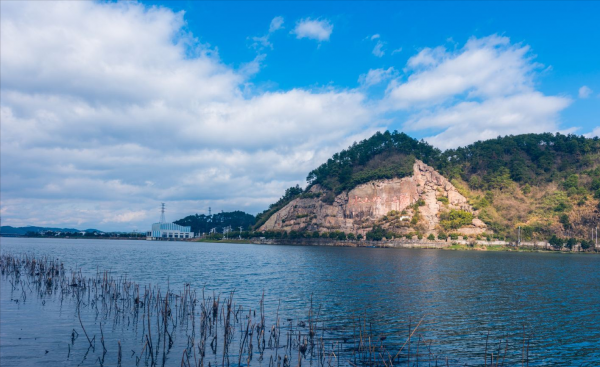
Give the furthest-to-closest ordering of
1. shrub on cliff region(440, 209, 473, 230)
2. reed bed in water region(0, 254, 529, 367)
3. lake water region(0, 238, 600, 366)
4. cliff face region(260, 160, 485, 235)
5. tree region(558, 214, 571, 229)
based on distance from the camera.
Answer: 1. cliff face region(260, 160, 485, 235)
2. shrub on cliff region(440, 209, 473, 230)
3. tree region(558, 214, 571, 229)
4. lake water region(0, 238, 600, 366)
5. reed bed in water region(0, 254, 529, 367)

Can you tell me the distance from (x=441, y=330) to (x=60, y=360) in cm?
2139

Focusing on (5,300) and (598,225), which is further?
(598,225)

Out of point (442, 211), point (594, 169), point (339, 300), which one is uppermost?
point (594, 169)

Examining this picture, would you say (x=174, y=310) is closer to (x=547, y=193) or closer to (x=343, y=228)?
(x=343, y=228)

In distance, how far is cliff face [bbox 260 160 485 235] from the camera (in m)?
172

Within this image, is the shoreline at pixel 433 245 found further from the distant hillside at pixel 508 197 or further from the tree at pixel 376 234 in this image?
the distant hillside at pixel 508 197

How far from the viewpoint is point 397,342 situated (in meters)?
22.3

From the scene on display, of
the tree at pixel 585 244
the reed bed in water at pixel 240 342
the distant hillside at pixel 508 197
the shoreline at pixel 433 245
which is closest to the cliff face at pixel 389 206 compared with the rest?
the distant hillside at pixel 508 197

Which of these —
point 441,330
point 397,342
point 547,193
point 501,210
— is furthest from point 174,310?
point 547,193

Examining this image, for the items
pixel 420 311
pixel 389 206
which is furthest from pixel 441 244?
pixel 420 311

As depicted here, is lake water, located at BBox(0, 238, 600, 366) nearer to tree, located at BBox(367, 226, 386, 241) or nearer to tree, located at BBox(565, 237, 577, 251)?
tree, located at BBox(565, 237, 577, 251)

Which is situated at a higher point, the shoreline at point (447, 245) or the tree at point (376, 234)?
the tree at point (376, 234)

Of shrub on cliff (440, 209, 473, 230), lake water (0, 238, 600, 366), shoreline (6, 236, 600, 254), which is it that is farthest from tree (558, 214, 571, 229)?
lake water (0, 238, 600, 366)

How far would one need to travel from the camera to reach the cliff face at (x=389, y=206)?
17212 centimetres
